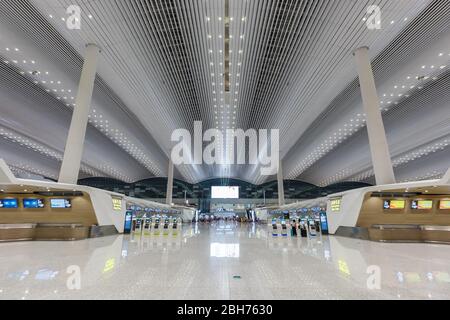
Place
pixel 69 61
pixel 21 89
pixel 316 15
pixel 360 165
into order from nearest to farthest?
1. pixel 316 15
2. pixel 69 61
3. pixel 21 89
4. pixel 360 165

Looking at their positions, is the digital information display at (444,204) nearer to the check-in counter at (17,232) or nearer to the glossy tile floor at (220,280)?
the glossy tile floor at (220,280)

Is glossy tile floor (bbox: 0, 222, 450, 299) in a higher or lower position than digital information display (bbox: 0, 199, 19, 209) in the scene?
lower

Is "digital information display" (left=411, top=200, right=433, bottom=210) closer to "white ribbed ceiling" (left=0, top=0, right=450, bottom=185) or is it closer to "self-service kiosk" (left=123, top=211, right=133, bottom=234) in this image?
"white ribbed ceiling" (left=0, top=0, right=450, bottom=185)

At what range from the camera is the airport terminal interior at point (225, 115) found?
12.3 feet

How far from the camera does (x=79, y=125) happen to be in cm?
1054

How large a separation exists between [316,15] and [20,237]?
16.4 meters

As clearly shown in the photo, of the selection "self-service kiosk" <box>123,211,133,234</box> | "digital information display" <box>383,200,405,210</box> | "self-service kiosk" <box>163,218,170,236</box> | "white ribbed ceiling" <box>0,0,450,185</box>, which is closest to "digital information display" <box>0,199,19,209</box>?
"self-service kiosk" <box>123,211,133,234</box>

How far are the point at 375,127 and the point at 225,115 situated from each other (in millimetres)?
12616

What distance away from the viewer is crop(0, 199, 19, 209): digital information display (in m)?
10.6

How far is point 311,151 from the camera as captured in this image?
89.0 ft

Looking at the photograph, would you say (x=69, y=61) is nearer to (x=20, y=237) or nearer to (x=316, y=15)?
(x=20, y=237)

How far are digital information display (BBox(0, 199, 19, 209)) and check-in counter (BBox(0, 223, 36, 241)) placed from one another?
168 cm

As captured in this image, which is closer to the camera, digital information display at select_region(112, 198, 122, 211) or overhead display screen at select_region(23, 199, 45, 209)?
overhead display screen at select_region(23, 199, 45, 209)
